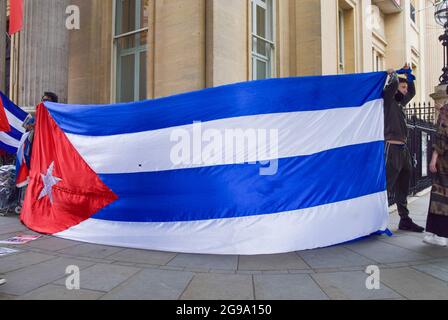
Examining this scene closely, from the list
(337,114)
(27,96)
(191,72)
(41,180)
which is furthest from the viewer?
(27,96)

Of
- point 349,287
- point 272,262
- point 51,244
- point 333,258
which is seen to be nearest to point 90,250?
point 51,244

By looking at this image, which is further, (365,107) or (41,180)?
(41,180)

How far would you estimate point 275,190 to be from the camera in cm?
464

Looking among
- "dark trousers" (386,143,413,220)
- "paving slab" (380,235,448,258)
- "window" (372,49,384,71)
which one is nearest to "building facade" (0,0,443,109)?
"dark trousers" (386,143,413,220)

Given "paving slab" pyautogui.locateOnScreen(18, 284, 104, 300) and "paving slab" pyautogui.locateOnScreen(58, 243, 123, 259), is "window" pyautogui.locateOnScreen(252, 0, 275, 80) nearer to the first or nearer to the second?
"paving slab" pyautogui.locateOnScreen(58, 243, 123, 259)

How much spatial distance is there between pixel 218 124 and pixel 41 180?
3463 millimetres

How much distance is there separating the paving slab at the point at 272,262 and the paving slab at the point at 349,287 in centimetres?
35

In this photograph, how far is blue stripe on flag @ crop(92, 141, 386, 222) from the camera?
15.2ft

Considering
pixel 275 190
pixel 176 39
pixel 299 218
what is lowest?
pixel 299 218

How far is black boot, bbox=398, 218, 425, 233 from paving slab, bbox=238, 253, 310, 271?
243 centimetres

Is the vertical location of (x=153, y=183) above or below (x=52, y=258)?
above
